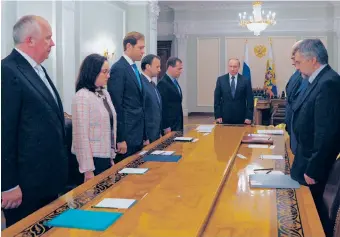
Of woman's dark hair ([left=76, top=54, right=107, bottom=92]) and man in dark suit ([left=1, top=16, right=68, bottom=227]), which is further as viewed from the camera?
woman's dark hair ([left=76, top=54, right=107, bottom=92])

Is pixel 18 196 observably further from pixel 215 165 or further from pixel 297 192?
pixel 297 192

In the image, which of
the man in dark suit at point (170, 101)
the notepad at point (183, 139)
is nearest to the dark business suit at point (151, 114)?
the notepad at point (183, 139)

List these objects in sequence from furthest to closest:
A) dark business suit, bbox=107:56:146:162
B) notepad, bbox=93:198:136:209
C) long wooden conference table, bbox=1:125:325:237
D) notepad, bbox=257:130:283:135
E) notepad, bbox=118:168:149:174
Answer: notepad, bbox=257:130:283:135
dark business suit, bbox=107:56:146:162
notepad, bbox=118:168:149:174
notepad, bbox=93:198:136:209
long wooden conference table, bbox=1:125:325:237

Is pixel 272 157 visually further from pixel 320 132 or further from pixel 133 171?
pixel 133 171

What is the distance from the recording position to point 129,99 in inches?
157

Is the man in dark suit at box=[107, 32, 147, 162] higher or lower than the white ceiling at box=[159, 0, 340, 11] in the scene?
lower

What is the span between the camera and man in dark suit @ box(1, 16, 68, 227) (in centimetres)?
225

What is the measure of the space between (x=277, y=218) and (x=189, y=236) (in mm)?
452

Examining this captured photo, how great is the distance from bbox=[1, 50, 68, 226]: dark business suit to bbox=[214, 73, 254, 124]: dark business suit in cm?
416

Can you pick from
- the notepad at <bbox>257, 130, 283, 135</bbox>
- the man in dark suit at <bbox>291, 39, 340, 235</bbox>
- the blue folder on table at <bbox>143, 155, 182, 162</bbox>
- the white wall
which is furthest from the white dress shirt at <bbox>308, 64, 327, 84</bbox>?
the white wall

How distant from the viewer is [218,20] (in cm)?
1451

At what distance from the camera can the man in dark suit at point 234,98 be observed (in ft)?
20.8

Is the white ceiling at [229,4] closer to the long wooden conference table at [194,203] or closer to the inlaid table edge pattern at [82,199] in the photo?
the inlaid table edge pattern at [82,199]

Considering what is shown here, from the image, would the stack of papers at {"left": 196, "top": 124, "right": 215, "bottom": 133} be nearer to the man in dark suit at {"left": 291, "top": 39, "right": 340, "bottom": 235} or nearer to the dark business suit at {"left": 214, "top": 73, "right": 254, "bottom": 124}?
the dark business suit at {"left": 214, "top": 73, "right": 254, "bottom": 124}
